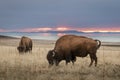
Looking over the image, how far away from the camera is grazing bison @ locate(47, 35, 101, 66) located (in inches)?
688

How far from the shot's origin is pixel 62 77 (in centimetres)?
1125

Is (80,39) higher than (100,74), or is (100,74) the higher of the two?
(80,39)

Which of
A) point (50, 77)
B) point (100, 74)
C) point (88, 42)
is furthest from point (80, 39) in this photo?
point (50, 77)

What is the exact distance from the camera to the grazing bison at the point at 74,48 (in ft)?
57.3

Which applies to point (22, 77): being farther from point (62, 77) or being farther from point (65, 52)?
point (65, 52)

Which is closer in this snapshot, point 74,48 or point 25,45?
point 74,48

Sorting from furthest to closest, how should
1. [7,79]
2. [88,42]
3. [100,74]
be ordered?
[88,42] → [100,74] → [7,79]

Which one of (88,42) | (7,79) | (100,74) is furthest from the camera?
(88,42)

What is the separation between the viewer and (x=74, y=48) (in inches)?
700

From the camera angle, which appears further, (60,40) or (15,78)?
(60,40)

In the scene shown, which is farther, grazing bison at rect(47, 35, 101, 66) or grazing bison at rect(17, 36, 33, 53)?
grazing bison at rect(17, 36, 33, 53)

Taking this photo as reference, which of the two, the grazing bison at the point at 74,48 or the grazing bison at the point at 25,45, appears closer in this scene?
the grazing bison at the point at 74,48

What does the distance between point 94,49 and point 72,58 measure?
1.32 metres

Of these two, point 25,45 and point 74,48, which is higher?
point 74,48
